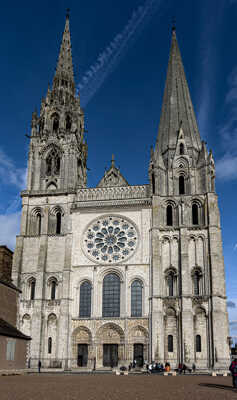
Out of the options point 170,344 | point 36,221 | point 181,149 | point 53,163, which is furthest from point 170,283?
point 53,163

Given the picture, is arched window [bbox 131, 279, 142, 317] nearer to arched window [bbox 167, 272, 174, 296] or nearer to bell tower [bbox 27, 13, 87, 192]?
arched window [bbox 167, 272, 174, 296]

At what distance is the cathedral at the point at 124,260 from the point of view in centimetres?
3694

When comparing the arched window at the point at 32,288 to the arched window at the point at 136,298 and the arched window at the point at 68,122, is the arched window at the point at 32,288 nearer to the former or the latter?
the arched window at the point at 136,298

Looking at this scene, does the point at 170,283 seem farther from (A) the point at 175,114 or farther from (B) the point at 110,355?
(A) the point at 175,114

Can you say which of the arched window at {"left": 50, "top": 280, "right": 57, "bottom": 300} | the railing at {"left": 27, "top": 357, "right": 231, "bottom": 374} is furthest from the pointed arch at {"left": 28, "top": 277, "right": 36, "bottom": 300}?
the railing at {"left": 27, "top": 357, "right": 231, "bottom": 374}

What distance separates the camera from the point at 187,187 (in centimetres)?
4247

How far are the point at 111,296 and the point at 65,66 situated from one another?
99.6 feet

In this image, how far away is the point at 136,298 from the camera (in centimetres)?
3891

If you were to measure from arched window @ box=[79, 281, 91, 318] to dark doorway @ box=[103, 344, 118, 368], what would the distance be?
10.9 ft

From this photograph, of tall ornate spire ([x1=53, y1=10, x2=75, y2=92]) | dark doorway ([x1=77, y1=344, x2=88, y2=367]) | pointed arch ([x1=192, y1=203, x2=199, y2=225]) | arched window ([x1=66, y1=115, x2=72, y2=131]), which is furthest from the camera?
tall ornate spire ([x1=53, y1=10, x2=75, y2=92])

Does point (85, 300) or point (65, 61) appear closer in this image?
point (85, 300)

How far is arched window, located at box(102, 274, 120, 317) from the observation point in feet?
127

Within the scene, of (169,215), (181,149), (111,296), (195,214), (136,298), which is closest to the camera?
(136,298)

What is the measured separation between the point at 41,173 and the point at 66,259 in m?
10.5
